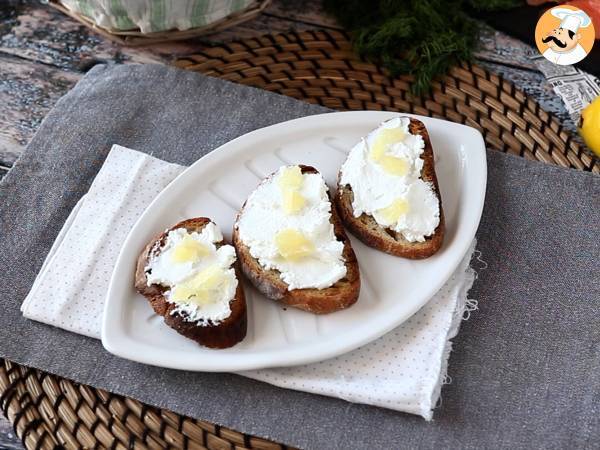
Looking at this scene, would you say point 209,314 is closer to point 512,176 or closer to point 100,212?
point 100,212

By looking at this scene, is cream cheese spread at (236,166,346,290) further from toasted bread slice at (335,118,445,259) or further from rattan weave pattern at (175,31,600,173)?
rattan weave pattern at (175,31,600,173)

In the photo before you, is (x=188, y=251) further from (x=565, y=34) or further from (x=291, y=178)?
(x=565, y=34)

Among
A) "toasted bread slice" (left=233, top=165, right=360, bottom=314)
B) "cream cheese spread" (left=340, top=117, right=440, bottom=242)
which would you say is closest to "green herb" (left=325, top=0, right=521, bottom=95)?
"cream cheese spread" (left=340, top=117, right=440, bottom=242)

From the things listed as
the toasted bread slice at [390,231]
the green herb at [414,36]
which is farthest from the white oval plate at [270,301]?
the green herb at [414,36]

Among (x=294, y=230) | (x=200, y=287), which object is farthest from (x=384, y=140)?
(x=200, y=287)

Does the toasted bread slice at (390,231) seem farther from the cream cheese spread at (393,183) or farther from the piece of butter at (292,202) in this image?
the piece of butter at (292,202)
